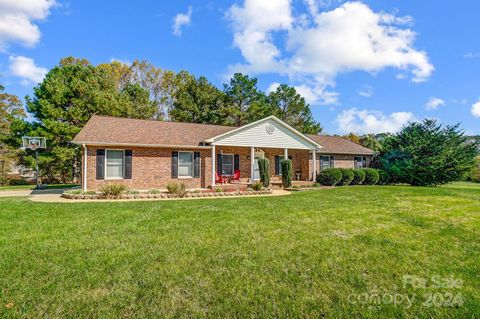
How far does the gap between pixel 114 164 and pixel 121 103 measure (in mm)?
14381

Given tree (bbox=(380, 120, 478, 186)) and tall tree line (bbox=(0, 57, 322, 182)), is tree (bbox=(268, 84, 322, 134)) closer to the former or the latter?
tall tree line (bbox=(0, 57, 322, 182))

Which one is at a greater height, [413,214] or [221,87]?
[221,87]

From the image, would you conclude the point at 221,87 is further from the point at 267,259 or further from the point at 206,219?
the point at 267,259

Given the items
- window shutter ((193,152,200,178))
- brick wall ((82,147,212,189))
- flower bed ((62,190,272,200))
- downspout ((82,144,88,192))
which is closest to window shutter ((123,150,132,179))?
brick wall ((82,147,212,189))

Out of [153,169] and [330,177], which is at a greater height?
[153,169]

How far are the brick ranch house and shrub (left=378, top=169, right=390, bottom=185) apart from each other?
13.9 feet

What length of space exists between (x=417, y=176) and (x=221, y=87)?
23.3m

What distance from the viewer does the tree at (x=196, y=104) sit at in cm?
3130

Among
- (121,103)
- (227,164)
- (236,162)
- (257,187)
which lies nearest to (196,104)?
(121,103)

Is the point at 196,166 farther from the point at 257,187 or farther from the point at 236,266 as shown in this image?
the point at 236,266

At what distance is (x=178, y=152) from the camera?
15898 mm

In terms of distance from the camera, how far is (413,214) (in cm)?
795

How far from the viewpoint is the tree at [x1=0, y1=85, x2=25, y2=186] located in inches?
933

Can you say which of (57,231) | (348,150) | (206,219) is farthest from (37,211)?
(348,150)
